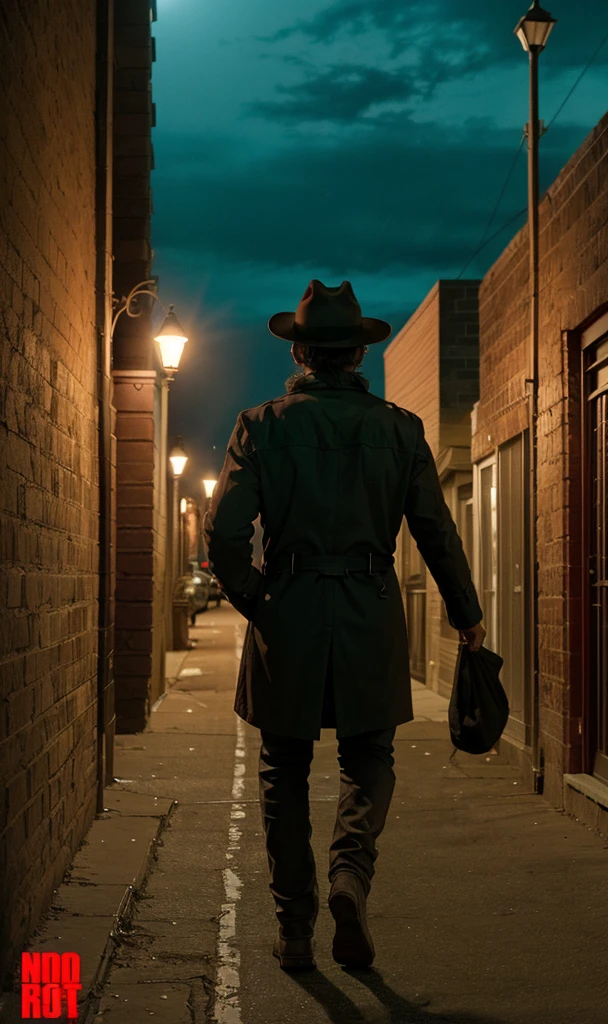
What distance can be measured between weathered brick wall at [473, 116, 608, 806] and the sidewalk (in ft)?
2.06

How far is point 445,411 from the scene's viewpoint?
720 inches

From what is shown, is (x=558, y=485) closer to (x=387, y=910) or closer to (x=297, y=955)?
(x=387, y=910)

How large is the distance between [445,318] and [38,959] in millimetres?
14357

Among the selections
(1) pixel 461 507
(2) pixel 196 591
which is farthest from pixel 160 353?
(2) pixel 196 591

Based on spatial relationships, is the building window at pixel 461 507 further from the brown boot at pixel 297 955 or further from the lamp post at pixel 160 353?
the brown boot at pixel 297 955

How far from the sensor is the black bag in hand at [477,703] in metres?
5.11

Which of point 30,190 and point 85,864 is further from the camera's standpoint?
point 85,864

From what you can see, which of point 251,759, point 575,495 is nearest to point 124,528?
point 251,759

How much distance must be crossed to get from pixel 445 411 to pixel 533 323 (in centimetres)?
887

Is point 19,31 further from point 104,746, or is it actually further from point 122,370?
point 122,370

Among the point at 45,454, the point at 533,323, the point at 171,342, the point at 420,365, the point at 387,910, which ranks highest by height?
the point at 420,365

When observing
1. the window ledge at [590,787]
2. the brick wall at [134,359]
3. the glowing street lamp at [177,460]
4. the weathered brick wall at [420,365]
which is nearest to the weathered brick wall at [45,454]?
the window ledge at [590,787]

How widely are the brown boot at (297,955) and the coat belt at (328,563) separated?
4.18 feet

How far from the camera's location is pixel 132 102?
44.0 ft
